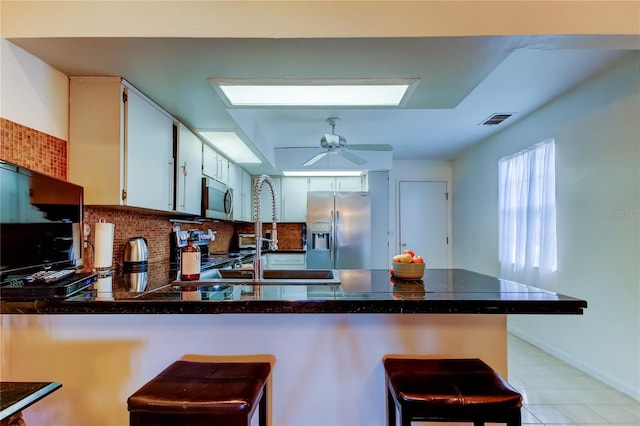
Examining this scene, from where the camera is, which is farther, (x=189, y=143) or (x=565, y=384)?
(x=189, y=143)

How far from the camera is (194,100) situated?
1995mm

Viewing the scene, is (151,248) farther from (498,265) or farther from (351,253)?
(498,265)

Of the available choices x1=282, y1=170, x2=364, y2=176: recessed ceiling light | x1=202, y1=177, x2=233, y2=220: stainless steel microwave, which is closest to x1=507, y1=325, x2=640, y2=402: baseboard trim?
x1=282, y1=170, x2=364, y2=176: recessed ceiling light

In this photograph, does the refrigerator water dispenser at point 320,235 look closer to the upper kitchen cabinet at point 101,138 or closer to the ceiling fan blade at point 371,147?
the ceiling fan blade at point 371,147

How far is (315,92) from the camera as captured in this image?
1.83 m

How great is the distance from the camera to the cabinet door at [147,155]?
5.93 ft

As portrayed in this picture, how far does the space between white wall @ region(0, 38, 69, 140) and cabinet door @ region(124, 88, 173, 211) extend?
0.32m

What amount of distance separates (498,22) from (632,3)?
0.67 m

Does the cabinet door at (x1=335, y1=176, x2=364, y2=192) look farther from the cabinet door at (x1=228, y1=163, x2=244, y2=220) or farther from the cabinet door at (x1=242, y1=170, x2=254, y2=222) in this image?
the cabinet door at (x1=228, y1=163, x2=244, y2=220)

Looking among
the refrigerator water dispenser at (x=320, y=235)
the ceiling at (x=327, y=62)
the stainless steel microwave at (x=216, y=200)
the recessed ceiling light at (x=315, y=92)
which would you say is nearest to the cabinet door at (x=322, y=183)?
the refrigerator water dispenser at (x=320, y=235)

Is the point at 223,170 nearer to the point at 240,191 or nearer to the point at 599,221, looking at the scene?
the point at 240,191

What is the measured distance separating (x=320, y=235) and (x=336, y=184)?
979 mm

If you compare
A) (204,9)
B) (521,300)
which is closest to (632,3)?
(521,300)

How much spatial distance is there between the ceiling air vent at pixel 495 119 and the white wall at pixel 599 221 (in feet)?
0.88
